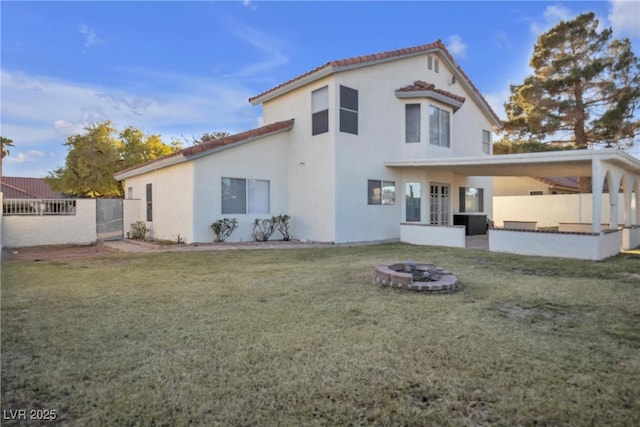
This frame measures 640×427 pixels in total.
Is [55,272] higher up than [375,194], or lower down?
lower down

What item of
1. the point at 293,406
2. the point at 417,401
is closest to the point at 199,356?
the point at 293,406

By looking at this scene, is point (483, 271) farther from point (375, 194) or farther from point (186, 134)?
point (186, 134)

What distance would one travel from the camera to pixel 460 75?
19188 millimetres

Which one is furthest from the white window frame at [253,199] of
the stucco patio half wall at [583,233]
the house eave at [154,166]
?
the stucco patio half wall at [583,233]

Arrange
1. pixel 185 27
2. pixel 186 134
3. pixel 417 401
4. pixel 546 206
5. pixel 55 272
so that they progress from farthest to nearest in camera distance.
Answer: pixel 186 134
pixel 546 206
pixel 185 27
pixel 55 272
pixel 417 401

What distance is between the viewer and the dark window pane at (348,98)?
14.2 meters

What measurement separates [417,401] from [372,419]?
0.47m

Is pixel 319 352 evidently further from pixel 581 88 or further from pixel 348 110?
pixel 581 88

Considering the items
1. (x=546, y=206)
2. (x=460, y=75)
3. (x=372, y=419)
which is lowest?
(x=372, y=419)

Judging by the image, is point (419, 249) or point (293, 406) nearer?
point (293, 406)

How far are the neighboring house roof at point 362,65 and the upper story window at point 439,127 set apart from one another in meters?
2.72

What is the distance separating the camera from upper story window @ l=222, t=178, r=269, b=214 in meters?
14.1

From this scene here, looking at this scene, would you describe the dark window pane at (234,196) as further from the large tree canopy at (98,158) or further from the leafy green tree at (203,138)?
the leafy green tree at (203,138)

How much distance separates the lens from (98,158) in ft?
87.5
